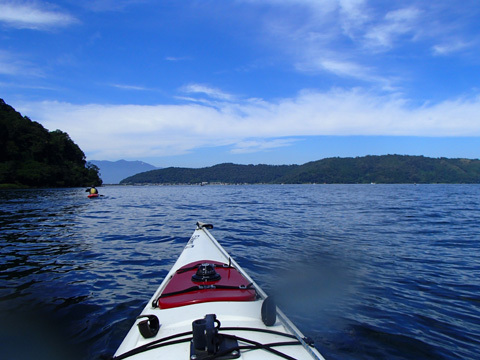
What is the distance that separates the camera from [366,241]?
1169cm

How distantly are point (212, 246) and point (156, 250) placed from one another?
309 cm

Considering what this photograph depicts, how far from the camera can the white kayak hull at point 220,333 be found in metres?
2.77

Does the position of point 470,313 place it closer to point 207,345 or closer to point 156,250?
point 207,345

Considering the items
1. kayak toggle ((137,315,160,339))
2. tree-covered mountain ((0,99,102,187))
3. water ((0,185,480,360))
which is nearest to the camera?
kayak toggle ((137,315,160,339))

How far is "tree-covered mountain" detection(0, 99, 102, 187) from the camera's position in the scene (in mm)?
69250

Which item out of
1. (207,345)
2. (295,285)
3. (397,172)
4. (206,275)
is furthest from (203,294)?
(397,172)

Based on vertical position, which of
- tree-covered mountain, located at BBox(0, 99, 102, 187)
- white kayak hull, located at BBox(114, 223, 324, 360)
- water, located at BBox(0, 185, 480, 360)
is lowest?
water, located at BBox(0, 185, 480, 360)

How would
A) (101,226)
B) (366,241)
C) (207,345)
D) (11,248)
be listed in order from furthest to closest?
(101,226)
(366,241)
(11,248)
(207,345)

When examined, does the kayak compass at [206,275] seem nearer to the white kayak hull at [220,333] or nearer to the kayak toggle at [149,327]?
the white kayak hull at [220,333]

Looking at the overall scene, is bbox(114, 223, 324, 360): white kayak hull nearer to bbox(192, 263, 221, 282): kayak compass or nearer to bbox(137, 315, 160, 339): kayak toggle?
bbox(137, 315, 160, 339): kayak toggle

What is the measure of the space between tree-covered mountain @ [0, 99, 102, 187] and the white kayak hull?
74945 millimetres

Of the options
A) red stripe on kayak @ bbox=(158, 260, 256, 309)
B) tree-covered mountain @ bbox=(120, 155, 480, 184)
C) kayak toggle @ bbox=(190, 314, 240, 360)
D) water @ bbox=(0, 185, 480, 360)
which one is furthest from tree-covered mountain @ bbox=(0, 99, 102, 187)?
tree-covered mountain @ bbox=(120, 155, 480, 184)

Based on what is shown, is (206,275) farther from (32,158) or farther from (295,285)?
(32,158)

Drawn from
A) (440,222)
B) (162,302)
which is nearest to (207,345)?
(162,302)
